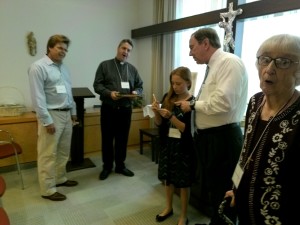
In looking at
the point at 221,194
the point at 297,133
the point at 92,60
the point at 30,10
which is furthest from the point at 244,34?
the point at 30,10

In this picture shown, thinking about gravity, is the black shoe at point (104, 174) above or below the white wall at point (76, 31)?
below

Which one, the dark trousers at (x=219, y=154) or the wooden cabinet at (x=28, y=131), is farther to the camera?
the wooden cabinet at (x=28, y=131)

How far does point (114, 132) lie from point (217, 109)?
161cm

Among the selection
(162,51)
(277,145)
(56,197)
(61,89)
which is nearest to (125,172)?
(56,197)

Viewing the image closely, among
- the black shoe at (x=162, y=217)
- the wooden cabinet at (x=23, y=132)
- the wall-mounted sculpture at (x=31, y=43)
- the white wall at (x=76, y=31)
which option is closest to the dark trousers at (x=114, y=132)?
the wooden cabinet at (x=23, y=132)

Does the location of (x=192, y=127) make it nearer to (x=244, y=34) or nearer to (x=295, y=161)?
(x=295, y=161)

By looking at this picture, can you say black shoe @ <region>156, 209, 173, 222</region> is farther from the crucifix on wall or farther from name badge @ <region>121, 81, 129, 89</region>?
the crucifix on wall

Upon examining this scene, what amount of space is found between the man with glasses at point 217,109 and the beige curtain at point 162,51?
195cm

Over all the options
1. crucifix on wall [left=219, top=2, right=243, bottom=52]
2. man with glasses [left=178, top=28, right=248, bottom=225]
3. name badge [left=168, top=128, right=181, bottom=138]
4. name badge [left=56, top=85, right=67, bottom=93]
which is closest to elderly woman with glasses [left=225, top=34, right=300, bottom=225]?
man with glasses [left=178, top=28, right=248, bottom=225]

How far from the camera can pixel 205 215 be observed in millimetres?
2137

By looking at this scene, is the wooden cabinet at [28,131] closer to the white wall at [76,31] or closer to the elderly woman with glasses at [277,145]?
the white wall at [76,31]

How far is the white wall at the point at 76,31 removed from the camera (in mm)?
3312

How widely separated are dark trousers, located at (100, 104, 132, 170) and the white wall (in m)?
1.43

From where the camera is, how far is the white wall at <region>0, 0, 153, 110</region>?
10.9 feet
